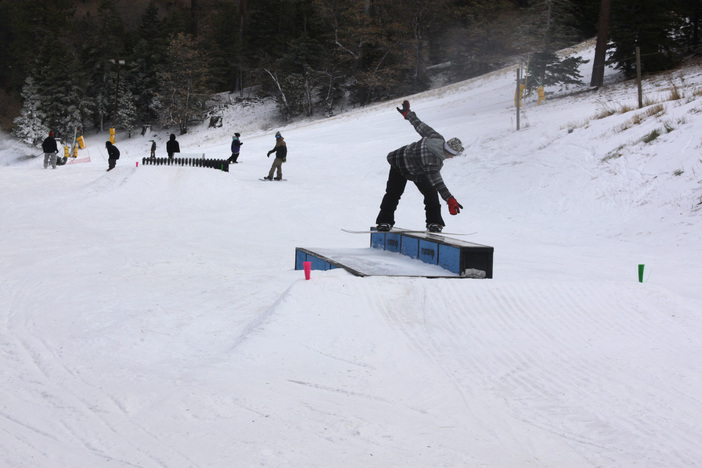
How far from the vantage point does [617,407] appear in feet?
12.7

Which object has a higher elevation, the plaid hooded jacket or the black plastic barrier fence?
the black plastic barrier fence

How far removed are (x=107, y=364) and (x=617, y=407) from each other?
368 centimetres

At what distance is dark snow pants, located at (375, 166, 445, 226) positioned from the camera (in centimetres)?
843

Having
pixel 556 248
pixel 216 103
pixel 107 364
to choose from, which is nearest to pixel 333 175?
pixel 556 248

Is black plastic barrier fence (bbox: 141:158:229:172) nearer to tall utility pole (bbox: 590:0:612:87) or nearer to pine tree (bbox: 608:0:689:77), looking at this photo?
tall utility pole (bbox: 590:0:612:87)

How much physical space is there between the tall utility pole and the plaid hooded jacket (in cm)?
2210

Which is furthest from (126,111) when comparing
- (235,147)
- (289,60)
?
(235,147)

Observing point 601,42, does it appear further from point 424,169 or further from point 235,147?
point 424,169

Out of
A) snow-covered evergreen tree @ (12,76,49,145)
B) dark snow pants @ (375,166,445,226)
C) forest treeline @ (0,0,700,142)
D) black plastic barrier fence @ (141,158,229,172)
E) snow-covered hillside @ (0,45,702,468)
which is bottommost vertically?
snow-covered hillside @ (0,45,702,468)

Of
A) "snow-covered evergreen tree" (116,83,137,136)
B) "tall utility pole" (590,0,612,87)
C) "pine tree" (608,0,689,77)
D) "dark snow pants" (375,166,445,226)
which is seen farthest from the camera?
"snow-covered evergreen tree" (116,83,137,136)

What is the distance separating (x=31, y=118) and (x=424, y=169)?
55.7 meters

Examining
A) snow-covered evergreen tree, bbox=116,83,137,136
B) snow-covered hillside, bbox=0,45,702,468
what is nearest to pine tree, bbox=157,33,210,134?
snow-covered evergreen tree, bbox=116,83,137,136

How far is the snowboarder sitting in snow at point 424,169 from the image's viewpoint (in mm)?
7992

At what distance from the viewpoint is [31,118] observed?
53562 mm
